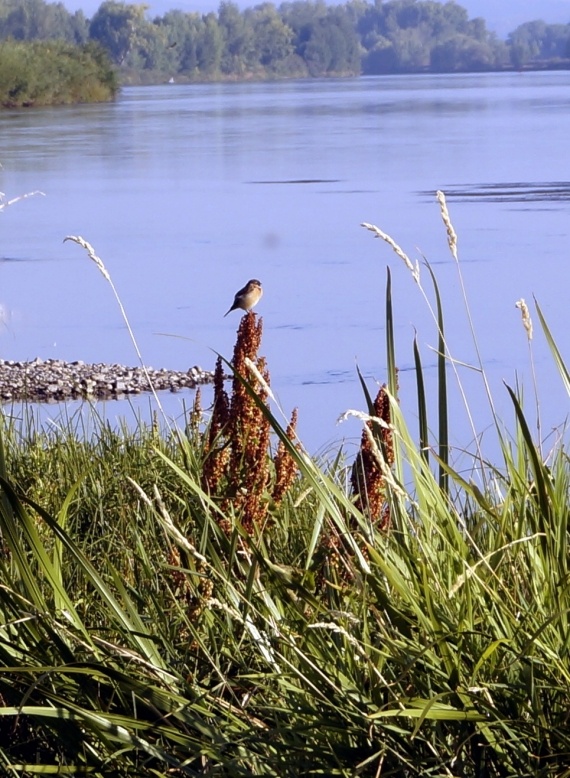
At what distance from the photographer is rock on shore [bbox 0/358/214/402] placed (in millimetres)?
8516

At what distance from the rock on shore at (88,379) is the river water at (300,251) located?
21 centimetres

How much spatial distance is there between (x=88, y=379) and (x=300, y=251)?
23.2 ft

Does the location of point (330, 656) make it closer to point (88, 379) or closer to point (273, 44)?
point (88, 379)

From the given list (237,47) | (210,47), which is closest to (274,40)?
(237,47)

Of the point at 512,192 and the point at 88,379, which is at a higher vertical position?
the point at 88,379

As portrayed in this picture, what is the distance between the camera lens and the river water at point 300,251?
31.3 feet

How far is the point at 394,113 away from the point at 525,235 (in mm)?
35569

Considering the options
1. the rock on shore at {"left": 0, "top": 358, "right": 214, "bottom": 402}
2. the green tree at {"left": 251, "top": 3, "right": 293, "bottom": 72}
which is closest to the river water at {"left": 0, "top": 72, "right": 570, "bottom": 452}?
the rock on shore at {"left": 0, "top": 358, "right": 214, "bottom": 402}

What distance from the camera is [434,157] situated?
2888 centimetres

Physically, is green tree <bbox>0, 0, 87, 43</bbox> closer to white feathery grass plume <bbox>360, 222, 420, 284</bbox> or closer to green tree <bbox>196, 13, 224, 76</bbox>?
green tree <bbox>196, 13, 224, 76</bbox>

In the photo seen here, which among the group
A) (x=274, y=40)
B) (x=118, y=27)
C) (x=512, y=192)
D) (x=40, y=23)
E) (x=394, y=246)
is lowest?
(x=512, y=192)

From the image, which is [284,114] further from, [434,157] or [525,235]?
[525,235]

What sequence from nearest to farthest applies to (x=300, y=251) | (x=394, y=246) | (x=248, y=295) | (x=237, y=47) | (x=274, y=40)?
(x=394, y=246) < (x=248, y=295) < (x=300, y=251) < (x=237, y=47) < (x=274, y=40)

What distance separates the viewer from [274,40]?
123 m
